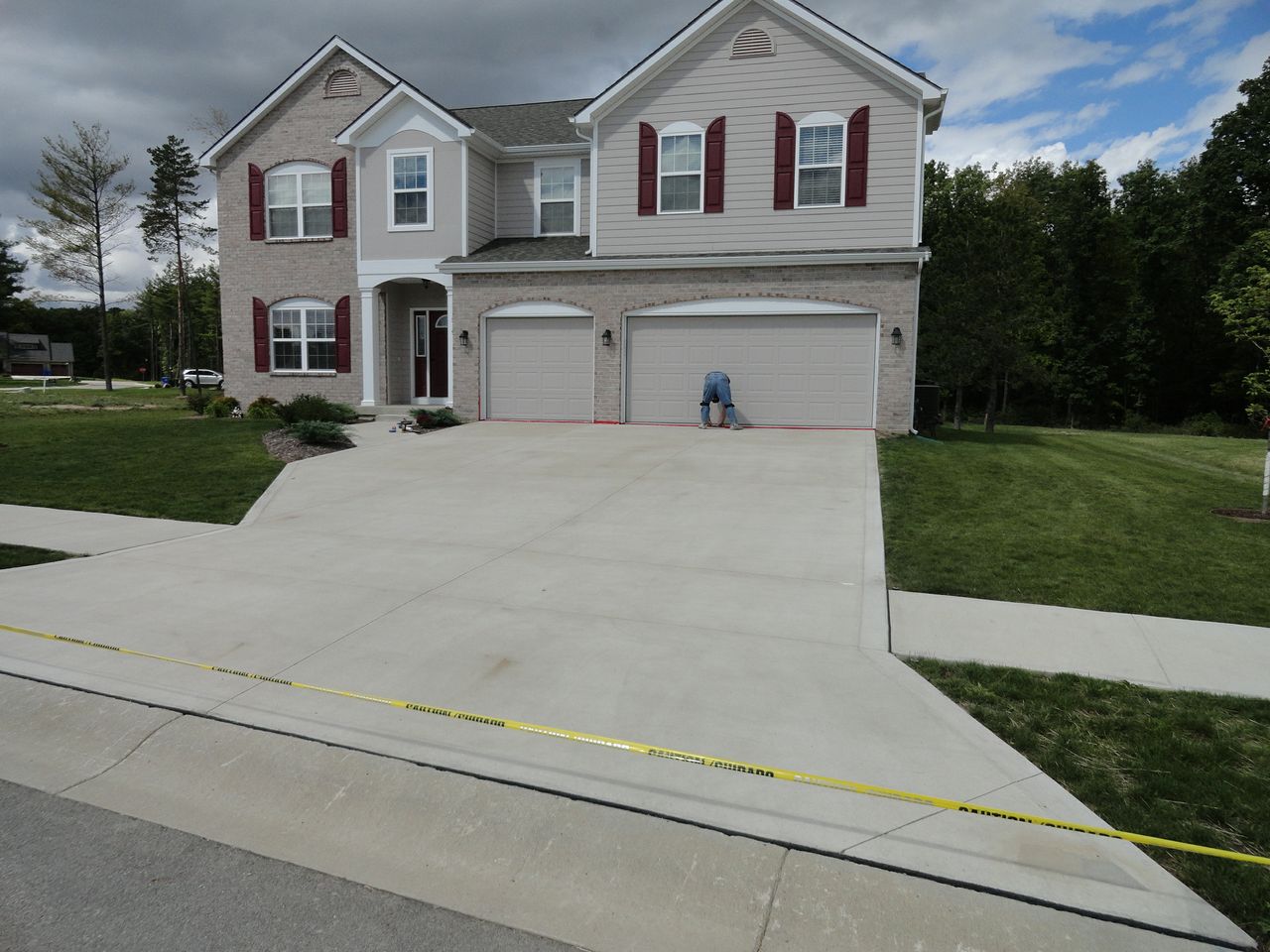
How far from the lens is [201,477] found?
11914 millimetres

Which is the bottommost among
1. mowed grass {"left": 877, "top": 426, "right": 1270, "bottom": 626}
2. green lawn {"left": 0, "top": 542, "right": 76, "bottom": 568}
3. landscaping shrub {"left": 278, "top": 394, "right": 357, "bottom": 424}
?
green lawn {"left": 0, "top": 542, "right": 76, "bottom": 568}

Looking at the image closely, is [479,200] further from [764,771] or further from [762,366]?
[764,771]

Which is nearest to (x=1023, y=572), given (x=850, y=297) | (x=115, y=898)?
(x=115, y=898)

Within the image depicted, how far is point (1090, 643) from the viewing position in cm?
Answer: 541

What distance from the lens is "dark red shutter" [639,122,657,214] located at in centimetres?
1780

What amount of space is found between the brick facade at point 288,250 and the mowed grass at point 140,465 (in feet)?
7.72

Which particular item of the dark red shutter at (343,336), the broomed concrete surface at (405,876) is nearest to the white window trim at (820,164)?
the dark red shutter at (343,336)

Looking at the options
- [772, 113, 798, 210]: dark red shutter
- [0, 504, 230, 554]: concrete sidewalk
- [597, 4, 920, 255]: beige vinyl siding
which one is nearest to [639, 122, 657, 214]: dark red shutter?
[597, 4, 920, 255]: beige vinyl siding

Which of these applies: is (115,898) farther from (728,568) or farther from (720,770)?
(728,568)

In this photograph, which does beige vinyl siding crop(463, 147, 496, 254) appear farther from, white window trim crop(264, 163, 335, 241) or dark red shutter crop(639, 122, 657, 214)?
dark red shutter crop(639, 122, 657, 214)

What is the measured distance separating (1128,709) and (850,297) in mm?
12848

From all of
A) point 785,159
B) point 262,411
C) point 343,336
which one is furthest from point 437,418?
point 785,159

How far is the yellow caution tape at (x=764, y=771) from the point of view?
3.18m

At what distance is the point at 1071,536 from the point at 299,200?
789 inches
